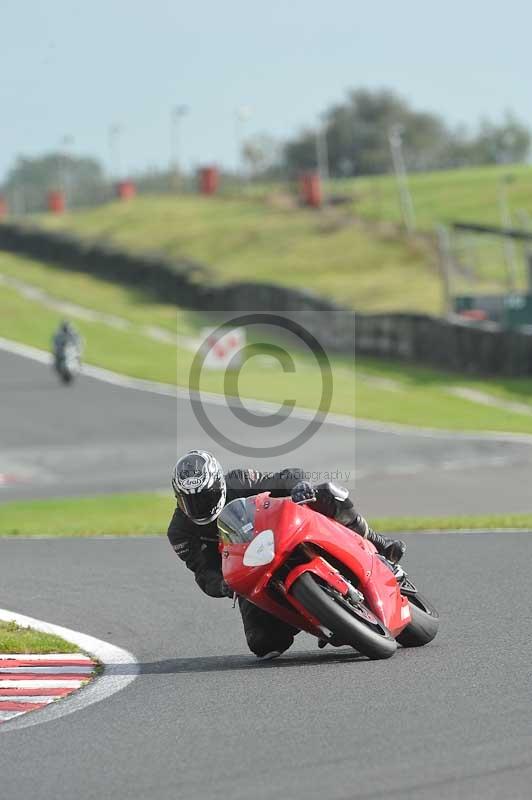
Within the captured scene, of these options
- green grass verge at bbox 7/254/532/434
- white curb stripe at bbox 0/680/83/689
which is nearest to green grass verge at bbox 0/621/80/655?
white curb stripe at bbox 0/680/83/689

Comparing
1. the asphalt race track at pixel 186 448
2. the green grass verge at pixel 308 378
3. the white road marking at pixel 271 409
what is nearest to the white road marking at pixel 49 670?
the asphalt race track at pixel 186 448

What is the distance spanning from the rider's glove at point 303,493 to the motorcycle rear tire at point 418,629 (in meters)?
1.01

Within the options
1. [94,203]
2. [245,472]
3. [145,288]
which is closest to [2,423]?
[245,472]

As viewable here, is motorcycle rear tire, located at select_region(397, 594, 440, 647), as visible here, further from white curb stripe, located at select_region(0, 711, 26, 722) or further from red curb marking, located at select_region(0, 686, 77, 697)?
white curb stripe, located at select_region(0, 711, 26, 722)

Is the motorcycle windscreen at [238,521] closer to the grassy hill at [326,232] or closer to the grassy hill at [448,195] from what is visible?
the grassy hill at [326,232]

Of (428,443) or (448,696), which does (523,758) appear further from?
(428,443)

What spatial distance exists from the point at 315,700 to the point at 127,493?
15514 mm

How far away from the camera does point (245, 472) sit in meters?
Answer: 8.35

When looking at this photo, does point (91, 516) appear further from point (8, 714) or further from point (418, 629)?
point (8, 714)

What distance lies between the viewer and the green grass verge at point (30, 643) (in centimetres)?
845

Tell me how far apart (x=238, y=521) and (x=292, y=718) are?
153 cm

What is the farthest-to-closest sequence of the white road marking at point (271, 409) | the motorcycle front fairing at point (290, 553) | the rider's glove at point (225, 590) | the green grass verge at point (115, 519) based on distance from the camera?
1. the white road marking at point (271, 409)
2. the green grass verge at point (115, 519)
3. the rider's glove at point (225, 590)
4. the motorcycle front fairing at point (290, 553)

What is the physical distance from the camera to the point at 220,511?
26.0 ft

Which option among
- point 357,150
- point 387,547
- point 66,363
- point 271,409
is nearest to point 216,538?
point 387,547
